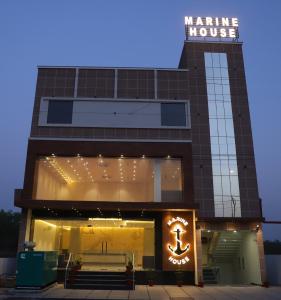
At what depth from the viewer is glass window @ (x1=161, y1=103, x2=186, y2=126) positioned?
25923 mm

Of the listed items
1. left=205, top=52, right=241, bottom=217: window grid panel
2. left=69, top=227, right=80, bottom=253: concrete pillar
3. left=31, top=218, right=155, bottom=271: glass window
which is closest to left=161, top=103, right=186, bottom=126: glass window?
left=205, top=52, right=241, bottom=217: window grid panel

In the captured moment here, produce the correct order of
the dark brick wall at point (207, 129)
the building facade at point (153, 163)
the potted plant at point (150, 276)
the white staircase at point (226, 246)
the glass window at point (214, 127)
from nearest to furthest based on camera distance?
the potted plant at point (150, 276), the building facade at point (153, 163), the dark brick wall at point (207, 129), the glass window at point (214, 127), the white staircase at point (226, 246)

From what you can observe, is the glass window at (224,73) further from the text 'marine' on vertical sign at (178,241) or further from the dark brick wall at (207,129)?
the text 'marine' on vertical sign at (178,241)

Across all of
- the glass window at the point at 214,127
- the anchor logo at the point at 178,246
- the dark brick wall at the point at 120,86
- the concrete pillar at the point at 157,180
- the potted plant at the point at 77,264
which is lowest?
the potted plant at the point at 77,264

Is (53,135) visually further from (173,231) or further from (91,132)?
(173,231)

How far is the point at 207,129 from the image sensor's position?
26094 millimetres

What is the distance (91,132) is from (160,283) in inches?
449

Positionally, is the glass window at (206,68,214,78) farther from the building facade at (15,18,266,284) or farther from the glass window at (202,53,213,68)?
the glass window at (202,53,213,68)

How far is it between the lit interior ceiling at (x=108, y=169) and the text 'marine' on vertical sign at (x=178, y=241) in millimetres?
2929

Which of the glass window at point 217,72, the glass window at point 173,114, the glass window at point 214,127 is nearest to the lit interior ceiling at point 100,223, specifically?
the glass window at point 173,114

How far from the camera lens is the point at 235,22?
3048cm

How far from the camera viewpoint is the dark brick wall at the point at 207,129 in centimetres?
2452

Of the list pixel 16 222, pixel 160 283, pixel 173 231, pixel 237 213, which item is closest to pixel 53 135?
pixel 173 231

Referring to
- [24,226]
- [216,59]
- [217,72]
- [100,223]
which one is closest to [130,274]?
[100,223]
